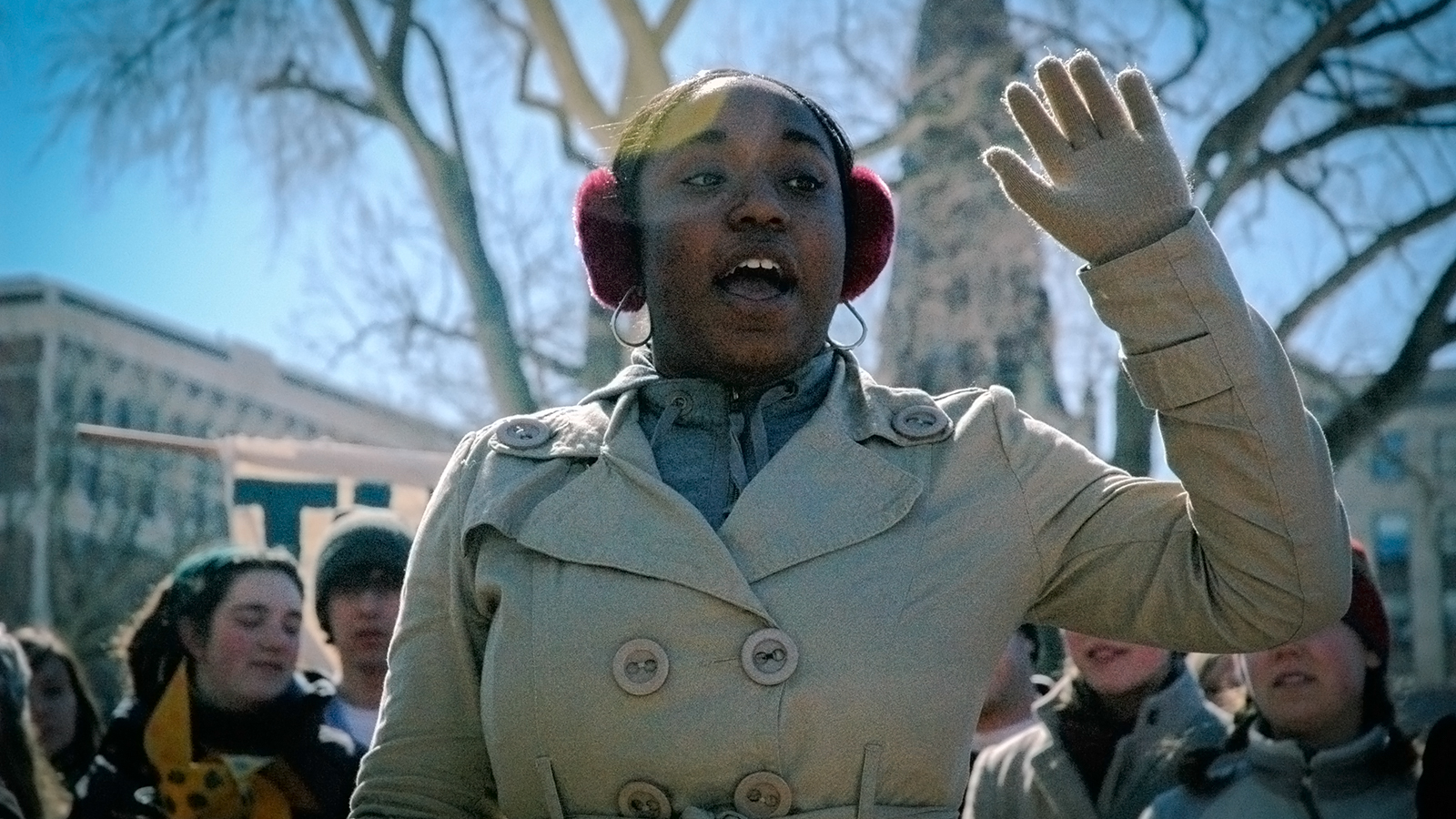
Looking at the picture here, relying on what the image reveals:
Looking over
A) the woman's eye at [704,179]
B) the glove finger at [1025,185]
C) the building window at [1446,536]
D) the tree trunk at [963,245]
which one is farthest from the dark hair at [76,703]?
the building window at [1446,536]

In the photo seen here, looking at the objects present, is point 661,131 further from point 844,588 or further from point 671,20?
point 671,20

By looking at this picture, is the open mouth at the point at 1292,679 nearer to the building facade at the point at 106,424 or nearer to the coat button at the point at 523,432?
the coat button at the point at 523,432

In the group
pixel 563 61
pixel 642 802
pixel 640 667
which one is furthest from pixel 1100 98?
pixel 563 61

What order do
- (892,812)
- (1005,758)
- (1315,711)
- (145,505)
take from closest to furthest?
(892,812) < (1315,711) < (1005,758) < (145,505)

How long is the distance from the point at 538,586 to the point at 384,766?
12.1 inches

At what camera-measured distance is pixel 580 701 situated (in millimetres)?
1927

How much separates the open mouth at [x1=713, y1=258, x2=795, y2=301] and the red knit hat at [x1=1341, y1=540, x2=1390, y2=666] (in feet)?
6.22

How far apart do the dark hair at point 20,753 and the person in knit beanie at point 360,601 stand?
794 millimetres

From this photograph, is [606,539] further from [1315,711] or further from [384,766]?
[1315,711]

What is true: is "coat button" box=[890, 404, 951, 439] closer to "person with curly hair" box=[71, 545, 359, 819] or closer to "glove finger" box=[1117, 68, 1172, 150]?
"glove finger" box=[1117, 68, 1172, 150]

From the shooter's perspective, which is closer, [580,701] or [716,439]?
[580,701]

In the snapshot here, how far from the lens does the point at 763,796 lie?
188 centimetres

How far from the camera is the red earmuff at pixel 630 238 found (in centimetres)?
234

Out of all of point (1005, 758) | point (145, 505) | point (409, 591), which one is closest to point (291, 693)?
point (1005, 758)
